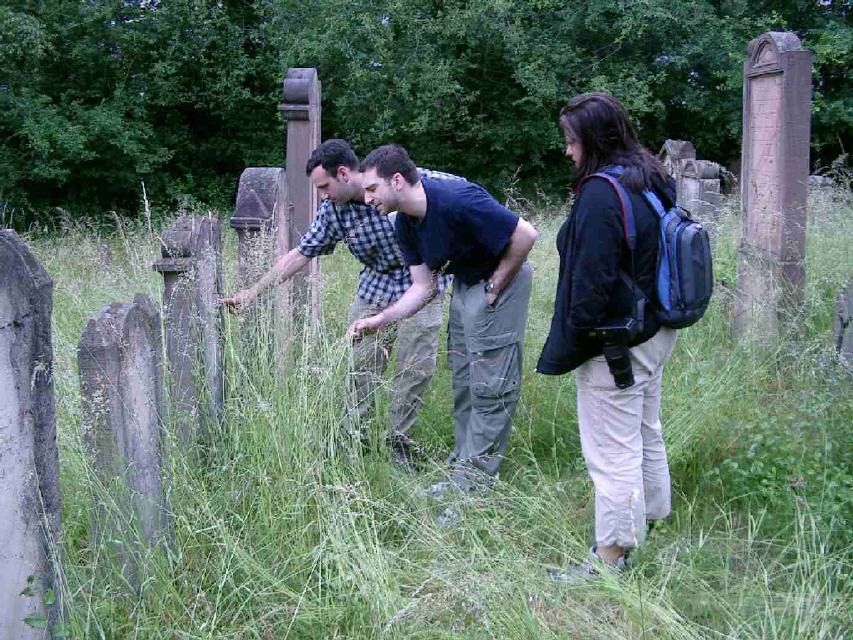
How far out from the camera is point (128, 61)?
18328mm

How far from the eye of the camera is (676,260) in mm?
3088

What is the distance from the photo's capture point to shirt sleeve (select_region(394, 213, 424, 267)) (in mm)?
4238

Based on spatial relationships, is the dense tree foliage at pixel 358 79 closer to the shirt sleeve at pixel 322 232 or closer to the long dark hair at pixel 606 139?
the shirt sleeve at pixel 322 232

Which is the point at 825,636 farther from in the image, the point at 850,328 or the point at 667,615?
the point at 850,328

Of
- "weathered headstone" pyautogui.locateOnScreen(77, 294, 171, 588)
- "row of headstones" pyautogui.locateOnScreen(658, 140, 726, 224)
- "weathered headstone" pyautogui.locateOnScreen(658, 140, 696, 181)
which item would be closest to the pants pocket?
"weathered headstone" pyautogui.locateOnScreen(77, 294, 171, 588)

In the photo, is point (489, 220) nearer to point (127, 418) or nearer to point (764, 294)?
point (127, 418)

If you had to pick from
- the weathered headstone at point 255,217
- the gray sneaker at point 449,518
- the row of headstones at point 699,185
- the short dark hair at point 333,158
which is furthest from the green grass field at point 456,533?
the row of headstones at point 699,185

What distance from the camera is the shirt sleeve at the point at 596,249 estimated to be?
9.89 ft

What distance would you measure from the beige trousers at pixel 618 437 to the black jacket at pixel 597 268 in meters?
0.08

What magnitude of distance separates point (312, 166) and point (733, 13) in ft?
59.3

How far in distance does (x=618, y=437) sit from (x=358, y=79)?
50.6 ft

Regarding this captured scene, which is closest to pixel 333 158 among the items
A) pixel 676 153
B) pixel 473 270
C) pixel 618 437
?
pixel 473 270

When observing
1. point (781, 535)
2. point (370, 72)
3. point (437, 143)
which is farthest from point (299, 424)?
point (437, 143)

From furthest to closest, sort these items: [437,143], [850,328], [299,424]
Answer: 1. [437,143]
2. [850,328]
3. [299,424]
